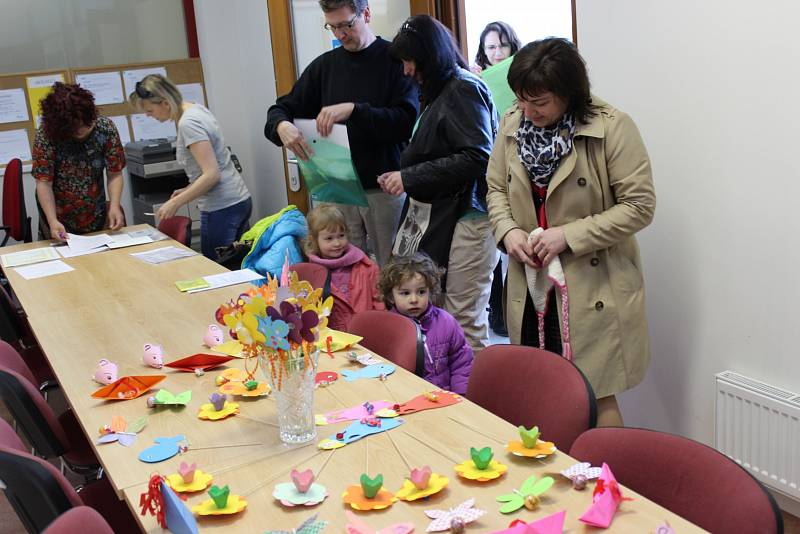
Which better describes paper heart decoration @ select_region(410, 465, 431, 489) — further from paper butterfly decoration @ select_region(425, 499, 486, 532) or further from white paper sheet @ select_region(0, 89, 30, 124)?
white paper sheet @ select_region(0, 89, 30, 124)

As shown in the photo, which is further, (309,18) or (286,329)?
(309,18)

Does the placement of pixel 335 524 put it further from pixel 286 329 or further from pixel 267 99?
pixel 267 99

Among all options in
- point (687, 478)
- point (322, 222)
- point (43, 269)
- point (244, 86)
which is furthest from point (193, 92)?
point (687, 478)

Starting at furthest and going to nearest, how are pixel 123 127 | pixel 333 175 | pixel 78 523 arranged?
pixel 123 127
pixel 333 175
pixel 78 523

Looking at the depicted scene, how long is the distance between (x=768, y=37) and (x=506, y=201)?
0.90 meters

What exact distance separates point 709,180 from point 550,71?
0.73 m

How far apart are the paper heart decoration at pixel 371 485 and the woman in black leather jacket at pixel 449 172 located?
158cm

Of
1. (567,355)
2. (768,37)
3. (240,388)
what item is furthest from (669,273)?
(240,388)

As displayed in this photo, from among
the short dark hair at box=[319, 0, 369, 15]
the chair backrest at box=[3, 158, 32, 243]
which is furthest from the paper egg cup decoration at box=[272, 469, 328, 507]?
the chair backrest at box=[3, 158, 32, 243]

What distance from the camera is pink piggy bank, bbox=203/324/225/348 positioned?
2.44 meters

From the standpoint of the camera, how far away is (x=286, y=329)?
163cm

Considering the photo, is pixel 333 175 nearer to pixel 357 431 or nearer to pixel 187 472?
pixel 357 431

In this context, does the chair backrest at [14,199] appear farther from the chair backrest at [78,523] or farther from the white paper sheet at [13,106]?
the chair backrest at [78,523]

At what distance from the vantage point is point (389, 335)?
2.55 metres
